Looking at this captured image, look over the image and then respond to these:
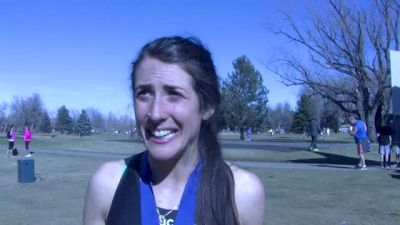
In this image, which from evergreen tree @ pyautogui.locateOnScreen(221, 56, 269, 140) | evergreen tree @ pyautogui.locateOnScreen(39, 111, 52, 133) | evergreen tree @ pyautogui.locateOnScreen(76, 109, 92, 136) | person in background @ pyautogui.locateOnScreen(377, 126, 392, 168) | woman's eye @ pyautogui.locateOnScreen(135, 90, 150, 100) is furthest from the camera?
evergreen tree @ pyautogui.locateOnScreen(39, 111, 52, 133)

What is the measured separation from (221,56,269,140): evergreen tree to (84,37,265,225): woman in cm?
5915

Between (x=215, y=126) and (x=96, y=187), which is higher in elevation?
(x=215, y=126)

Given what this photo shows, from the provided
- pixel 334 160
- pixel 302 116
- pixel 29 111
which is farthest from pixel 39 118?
pixel 334 160

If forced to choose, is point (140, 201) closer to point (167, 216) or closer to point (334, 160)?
point (167, 216)

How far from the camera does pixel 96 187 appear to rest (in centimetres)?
225

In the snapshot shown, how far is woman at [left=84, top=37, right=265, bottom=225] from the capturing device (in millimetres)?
2166

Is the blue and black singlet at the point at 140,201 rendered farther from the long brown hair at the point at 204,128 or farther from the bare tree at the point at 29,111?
the bare tree at the point at 29,111

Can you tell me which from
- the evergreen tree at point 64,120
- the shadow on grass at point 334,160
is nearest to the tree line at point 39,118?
the evergreen tree at point 64,120

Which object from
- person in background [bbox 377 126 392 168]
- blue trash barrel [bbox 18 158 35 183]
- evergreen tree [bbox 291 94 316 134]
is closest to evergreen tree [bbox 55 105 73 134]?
evergreen tree [bbox 291 94 316 134]

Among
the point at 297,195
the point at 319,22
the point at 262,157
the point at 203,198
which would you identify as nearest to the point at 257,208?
the point at 203,198

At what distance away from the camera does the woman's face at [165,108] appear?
7.13 feet

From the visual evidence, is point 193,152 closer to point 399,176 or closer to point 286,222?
point 286,222

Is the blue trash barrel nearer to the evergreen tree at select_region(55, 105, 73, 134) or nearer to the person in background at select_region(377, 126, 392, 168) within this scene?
the person in background at select_region(377, 126, 392, 168)

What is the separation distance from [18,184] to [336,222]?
1077 centimetres
